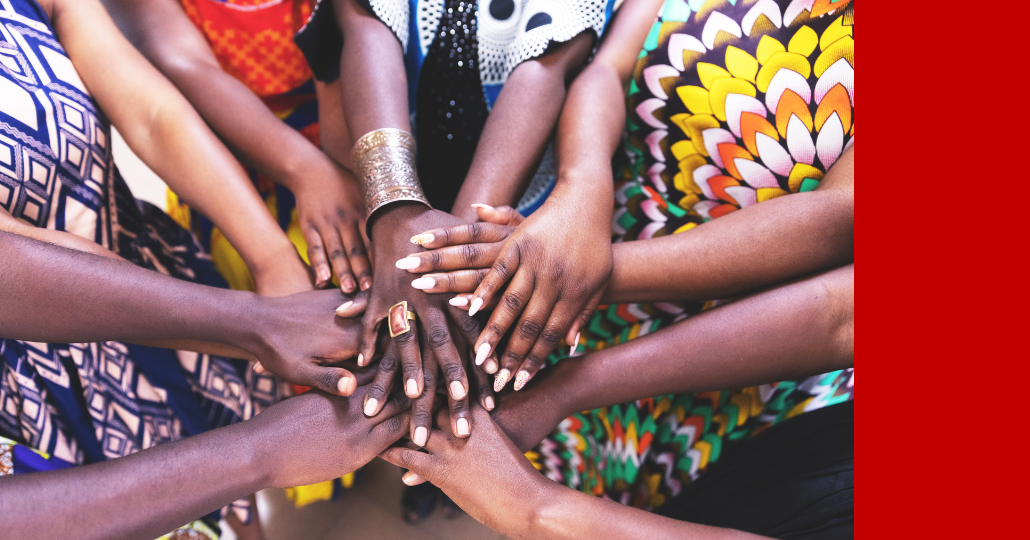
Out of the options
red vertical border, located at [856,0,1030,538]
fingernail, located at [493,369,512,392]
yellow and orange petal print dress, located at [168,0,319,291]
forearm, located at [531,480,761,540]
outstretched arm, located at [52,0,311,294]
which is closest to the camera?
red vertical border, located at [856,0,1030,538]

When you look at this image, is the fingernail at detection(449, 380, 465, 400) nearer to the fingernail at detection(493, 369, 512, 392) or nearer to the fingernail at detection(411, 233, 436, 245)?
the fingernail at detection(493, 369, 512, 392)

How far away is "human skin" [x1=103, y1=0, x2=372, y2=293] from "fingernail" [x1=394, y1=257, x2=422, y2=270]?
0.47 ft

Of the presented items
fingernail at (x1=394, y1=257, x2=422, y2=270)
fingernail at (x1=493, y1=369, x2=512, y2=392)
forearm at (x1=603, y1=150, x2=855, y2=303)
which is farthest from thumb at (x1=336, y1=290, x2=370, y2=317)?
forearm at (x1=603, y1=150, x2=855, y2=303)

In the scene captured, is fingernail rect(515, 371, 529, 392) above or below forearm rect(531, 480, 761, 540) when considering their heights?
above

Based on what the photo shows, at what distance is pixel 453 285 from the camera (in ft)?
2.62

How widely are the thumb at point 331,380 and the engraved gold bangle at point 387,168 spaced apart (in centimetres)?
25

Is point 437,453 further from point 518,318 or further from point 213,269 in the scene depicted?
point 213,269

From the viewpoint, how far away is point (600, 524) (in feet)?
2.31

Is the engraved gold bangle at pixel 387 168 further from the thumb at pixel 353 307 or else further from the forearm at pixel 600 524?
the forearm at pixel 600 524

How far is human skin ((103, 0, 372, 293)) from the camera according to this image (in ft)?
3.11

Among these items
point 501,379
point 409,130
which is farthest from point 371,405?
point 409,130

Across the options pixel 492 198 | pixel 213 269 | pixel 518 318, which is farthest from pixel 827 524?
pixel 213 269

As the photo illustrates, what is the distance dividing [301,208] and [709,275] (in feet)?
2.23

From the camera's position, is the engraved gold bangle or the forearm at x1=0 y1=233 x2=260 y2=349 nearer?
the forearm at x1=0 y1=233 x2=260 y2=349
